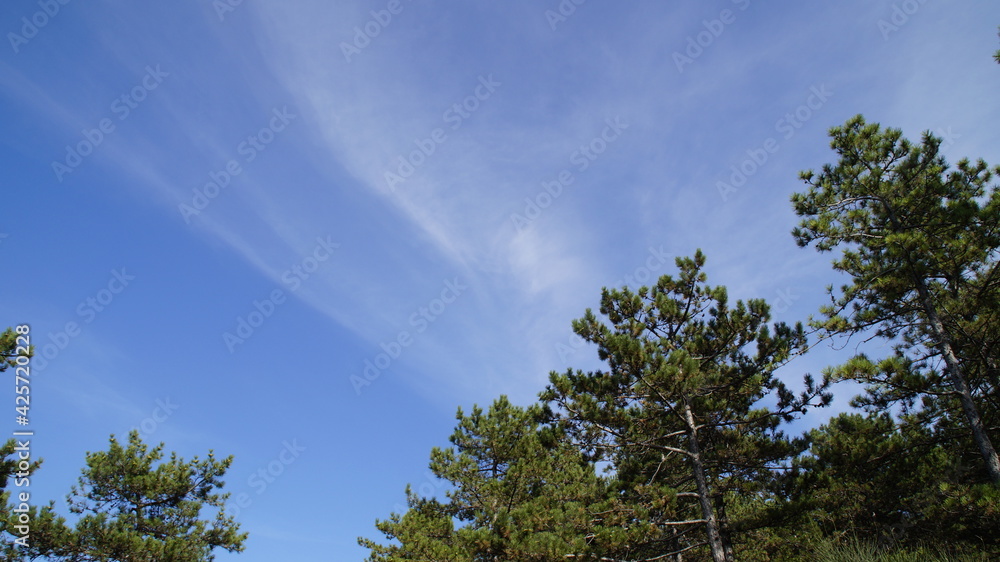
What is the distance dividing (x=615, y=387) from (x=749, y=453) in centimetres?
370

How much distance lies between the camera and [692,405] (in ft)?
42.5

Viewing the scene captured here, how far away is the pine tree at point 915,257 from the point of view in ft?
33.1

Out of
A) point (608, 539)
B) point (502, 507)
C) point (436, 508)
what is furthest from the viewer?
point (436, 508)

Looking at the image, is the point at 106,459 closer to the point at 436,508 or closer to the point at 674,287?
the point at 436,508

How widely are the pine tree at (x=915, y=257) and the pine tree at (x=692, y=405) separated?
6.02 feet

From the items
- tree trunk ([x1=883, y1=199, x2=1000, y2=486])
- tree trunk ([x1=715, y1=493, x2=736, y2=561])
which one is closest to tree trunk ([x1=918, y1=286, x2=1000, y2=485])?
tree trunk ([x1=883, y1=199, x2=1000, y2=486])

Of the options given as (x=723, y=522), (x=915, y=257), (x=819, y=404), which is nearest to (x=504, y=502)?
(x=723, y=522)

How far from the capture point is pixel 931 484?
36.1 ft

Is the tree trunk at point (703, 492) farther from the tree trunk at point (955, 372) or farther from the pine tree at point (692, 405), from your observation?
the tree trunk at point (955, 372)

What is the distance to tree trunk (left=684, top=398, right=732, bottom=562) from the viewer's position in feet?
35.5

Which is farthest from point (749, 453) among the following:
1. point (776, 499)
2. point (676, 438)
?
point (676, 438)

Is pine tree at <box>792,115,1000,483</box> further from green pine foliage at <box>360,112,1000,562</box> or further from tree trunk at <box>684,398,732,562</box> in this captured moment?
tree trunk at <box>684,398,732,562</box>

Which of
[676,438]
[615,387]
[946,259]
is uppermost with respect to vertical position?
[946,259]

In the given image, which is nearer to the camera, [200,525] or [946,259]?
[946,259]
